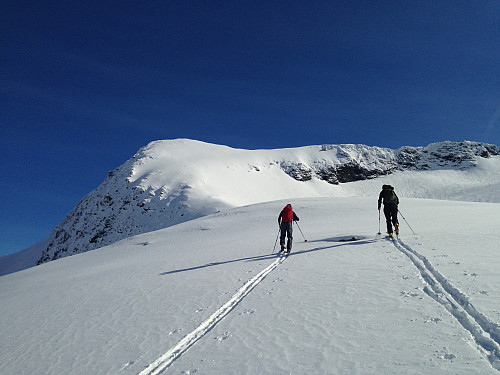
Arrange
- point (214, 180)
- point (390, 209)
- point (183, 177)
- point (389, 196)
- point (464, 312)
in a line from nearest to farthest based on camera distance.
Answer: point (464, 312), point (390, 209), point (389, 196), point (183, 177), point (214, 180)

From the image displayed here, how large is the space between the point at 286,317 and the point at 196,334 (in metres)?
1.68

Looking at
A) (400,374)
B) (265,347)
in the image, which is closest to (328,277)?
(265,347)

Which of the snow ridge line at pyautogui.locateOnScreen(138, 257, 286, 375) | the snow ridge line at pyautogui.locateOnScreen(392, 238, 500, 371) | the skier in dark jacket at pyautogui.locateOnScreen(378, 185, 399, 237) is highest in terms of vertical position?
the skier in dark jacket at pyautogui.locateOnScreen(378, 185, 399, 237)

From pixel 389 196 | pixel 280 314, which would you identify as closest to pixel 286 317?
pixel 280 314

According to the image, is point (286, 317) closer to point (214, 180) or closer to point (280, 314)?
point (280, 314)

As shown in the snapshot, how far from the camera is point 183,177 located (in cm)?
8288

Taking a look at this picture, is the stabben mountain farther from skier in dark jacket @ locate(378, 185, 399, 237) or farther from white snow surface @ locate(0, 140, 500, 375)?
white snow surface @ locate(0, 140, 500, 375)

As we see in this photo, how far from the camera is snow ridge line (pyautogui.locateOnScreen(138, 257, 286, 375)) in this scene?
14.5 feet

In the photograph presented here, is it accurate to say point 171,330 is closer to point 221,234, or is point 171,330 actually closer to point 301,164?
point 221,234

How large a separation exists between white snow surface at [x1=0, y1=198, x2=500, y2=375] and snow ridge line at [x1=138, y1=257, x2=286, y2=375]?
21 millimetres

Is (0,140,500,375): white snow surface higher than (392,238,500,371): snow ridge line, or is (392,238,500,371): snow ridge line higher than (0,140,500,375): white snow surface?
(392,238,500,371): snow ridge line

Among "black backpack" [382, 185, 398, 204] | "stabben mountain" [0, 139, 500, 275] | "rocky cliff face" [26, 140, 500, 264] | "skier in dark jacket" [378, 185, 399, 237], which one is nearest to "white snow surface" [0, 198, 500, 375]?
"skier in dark jacket" [378, 185, 399, 237]

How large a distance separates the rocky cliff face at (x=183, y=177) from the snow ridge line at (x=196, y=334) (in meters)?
53.1

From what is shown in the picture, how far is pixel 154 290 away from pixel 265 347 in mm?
5767
